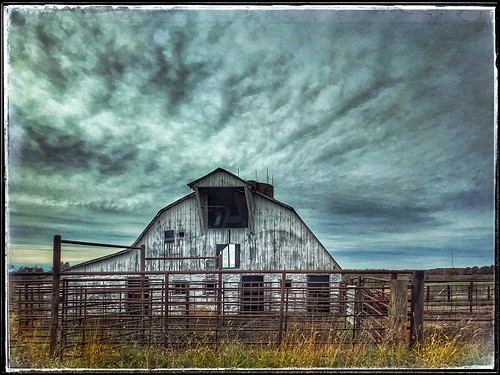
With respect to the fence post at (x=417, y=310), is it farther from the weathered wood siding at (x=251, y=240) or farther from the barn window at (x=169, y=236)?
the barn window at (x=169, y=236)

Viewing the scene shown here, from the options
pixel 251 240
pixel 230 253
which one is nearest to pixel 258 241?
pixel 251 240

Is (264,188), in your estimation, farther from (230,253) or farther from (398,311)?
(398,311)

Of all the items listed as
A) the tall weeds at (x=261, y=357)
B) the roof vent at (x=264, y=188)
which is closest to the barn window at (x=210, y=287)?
the tall weeds at (x=261, y=357)

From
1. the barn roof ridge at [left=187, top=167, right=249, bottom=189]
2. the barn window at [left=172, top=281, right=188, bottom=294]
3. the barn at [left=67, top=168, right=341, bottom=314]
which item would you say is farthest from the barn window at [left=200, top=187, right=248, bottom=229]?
the barn window at [left=172, top=281, right=188, bottom=294]

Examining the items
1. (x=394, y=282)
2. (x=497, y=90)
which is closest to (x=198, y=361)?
(x=394, y=282)

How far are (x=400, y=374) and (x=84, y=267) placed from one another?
16.2m

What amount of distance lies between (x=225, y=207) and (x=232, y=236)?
1.45m

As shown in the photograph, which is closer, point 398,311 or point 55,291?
point 55,291

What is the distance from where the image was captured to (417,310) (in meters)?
6.57

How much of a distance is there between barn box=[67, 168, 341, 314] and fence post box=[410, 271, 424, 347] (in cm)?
971

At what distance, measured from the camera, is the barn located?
16.2m

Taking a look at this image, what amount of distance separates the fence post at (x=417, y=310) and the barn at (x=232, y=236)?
9.71m

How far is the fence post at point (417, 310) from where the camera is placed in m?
6.45

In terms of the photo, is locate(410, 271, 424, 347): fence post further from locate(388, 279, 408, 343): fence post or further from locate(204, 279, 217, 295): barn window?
locate(204, 279, 217, 295): barn window
